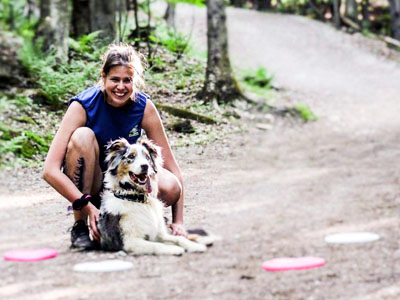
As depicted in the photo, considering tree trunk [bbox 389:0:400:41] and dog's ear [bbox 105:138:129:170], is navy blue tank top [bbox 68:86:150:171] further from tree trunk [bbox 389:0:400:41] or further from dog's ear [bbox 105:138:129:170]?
tree trunk [bbox 389:0:400:41]

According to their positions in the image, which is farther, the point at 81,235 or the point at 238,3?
the point at 238,3

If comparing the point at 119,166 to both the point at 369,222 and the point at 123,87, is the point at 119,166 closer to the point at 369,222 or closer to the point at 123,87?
the point at 123,87

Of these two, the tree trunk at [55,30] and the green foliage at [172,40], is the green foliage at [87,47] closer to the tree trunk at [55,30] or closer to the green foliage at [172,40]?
the tree trunk at [55,30]

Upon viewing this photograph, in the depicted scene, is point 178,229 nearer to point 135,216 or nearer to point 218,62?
point 135,216

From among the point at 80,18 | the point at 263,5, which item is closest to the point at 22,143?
the point at 80,18

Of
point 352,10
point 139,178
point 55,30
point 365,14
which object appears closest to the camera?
point 139,178

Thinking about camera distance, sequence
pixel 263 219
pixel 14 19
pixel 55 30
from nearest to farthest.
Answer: pixel 55 30 < pixel 14 19 < pixel 263 219

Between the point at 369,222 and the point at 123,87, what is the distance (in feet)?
8.11

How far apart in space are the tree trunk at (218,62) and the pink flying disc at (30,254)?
676 millimetres

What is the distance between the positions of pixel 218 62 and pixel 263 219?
70cm

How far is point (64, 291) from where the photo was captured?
1401 millimetres

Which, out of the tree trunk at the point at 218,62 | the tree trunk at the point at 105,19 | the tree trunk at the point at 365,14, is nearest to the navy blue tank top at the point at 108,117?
the tree trunk at the point at 105,19

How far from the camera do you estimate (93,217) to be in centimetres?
129

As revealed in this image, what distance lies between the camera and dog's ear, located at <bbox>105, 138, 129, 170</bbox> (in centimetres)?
124
